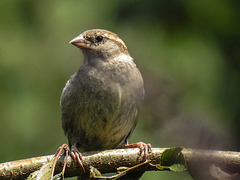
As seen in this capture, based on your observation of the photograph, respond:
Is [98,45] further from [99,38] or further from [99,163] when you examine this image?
[99,163]

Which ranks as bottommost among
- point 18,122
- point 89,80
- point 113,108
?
point 18,122

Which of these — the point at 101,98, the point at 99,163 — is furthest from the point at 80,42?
the point at 99,163

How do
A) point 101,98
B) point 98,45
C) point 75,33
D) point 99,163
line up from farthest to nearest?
point 75,33
point 98,45
point 101,98
point 99,163

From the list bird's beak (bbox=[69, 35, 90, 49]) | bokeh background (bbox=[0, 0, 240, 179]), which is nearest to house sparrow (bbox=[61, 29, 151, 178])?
bird's beak (bbox=[69, 35, 90, 49])

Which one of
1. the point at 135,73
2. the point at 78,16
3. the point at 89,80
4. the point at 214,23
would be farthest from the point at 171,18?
the point at 89,80

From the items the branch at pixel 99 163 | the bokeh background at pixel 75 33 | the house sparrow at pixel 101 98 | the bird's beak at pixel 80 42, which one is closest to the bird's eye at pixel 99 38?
the house sparrow at pixel 101 98

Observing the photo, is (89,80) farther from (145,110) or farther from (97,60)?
(145,110)

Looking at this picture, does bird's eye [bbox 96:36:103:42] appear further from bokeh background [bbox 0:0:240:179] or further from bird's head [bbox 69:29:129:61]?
bokeh background [bbox 0:0:240:179]

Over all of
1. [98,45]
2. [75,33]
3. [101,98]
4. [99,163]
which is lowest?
[99,163]
